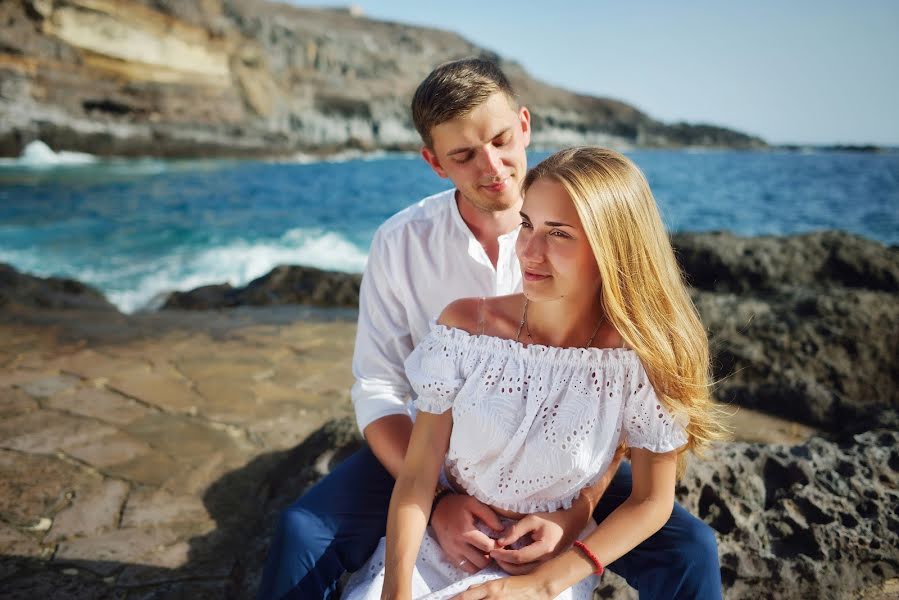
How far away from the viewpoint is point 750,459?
7.43ft

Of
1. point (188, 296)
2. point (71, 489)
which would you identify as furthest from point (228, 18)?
point (71, 489)

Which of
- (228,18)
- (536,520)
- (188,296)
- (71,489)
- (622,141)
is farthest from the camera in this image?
(622,141)

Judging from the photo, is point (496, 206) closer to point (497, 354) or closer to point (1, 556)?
point (497, 354)

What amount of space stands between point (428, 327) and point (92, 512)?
164 centimetres

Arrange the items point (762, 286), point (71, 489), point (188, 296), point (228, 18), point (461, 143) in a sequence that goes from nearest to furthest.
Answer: point (461, 143), point (71, 489), point (762, 286), point (188, 296), point (228, 18)

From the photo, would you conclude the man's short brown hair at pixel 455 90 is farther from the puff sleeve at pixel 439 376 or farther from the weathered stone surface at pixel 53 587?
the weathered stone surface at pixel 53 587

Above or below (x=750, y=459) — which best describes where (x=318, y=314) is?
below

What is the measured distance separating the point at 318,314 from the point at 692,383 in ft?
15.1

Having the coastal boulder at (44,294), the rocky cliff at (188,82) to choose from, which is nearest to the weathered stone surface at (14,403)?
the coastal boulder at (44,294)

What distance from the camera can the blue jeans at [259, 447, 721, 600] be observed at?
1.59m

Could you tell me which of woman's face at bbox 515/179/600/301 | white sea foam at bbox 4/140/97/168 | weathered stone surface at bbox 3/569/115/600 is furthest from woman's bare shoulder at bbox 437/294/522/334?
white sea foam at bbox 4/140/97/168

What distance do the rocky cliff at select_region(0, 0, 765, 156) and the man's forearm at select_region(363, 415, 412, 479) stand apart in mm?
20864

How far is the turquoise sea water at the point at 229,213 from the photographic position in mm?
10523

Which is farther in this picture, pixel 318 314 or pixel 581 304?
pixel 318 314
